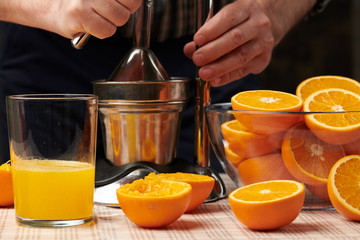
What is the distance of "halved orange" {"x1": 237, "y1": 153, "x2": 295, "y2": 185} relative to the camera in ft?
2.87

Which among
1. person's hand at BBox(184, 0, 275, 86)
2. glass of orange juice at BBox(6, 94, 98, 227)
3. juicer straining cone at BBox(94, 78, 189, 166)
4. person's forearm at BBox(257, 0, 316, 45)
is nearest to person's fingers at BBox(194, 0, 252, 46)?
person's hand at BBox(184, 0, 275, 86)

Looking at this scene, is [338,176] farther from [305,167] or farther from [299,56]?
[299,56]

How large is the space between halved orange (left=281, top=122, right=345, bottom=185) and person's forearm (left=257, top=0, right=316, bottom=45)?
537mm

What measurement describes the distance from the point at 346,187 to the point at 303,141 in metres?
0.09

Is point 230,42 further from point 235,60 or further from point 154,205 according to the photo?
point 154,205

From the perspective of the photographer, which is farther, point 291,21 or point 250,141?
point 291,21

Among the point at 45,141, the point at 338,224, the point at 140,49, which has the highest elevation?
the point at 140,49

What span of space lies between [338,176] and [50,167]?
1.35 feet

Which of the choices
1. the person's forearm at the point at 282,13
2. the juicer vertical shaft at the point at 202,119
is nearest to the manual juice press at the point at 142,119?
the juicer vertical shaft at the point at 202,119

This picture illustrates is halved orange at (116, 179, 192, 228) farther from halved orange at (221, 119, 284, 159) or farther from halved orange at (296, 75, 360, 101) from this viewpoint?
halved orange at (296, 75, 360, 101)

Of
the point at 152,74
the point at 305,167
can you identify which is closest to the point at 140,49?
the point at 152,74

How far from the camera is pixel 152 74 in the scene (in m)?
0.98

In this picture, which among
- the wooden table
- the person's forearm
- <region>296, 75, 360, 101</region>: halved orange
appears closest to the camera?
the wooden table

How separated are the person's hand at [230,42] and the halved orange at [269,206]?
12.0 inches
